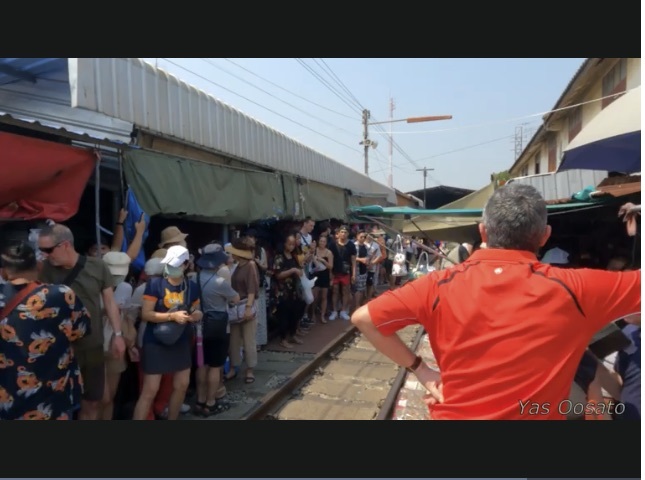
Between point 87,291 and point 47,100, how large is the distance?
130 inches

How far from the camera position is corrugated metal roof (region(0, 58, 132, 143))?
4.79 metres

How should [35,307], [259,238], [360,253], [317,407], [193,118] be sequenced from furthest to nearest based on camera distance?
[360,253] → [259,238] → [193,118] → [317,407] → [35,307]

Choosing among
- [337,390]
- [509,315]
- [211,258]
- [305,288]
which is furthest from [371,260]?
[509,315]

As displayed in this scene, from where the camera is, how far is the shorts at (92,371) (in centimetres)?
342

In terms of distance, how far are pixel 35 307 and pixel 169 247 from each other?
64.4 inches

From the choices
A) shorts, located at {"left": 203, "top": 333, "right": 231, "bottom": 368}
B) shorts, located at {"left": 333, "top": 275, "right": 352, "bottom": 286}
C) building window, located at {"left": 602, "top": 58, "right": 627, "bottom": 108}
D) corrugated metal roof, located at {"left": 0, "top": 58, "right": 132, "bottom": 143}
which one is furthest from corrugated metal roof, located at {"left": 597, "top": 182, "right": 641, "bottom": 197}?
building window, located at {"left": 602, "top": 58, "right": 627, "bottom": 108}

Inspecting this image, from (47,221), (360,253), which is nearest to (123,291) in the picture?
(47,221)

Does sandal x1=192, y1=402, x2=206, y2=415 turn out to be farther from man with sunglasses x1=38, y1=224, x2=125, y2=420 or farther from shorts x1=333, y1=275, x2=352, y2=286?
shorts x1=333, y1=275, x2=352, y2=286

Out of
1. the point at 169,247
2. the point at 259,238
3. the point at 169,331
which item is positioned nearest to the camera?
the point at 169,331

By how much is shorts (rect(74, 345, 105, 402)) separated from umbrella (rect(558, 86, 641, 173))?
4.24m

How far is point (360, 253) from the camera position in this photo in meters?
10.3

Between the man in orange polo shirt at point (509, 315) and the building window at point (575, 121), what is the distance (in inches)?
548

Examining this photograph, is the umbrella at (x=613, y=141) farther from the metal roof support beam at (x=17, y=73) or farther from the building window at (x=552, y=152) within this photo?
the building window at (x=552, y=152)

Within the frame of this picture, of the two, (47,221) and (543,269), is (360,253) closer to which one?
(47,221)
